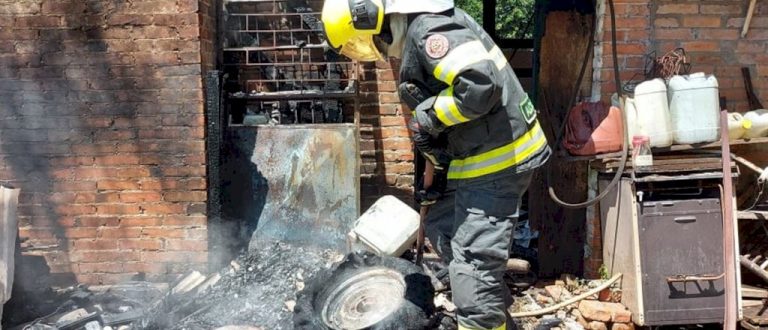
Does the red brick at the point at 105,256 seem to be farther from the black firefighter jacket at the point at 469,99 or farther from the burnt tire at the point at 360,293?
the black firefighter jacket at the point at 469,99

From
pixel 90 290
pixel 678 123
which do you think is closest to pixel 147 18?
pixel 90 290

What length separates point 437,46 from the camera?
9.86 ft

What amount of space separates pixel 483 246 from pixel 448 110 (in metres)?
0.72

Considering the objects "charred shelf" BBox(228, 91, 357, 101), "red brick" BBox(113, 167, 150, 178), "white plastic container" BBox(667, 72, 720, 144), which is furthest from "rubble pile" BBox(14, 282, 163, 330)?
"white plastic container" BBox(667, 72, 720, 144)

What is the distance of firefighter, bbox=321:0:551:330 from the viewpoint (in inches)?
124

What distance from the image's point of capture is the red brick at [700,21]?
14.8ft

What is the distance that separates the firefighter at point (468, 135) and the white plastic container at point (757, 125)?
6.04 ft

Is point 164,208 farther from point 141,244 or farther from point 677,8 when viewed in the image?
point 677,8

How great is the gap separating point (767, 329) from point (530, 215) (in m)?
1.83

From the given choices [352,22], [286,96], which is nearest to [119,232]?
[286,96]

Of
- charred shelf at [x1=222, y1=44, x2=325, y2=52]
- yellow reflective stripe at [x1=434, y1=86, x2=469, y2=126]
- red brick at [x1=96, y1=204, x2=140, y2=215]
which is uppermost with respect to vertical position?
charred shelf at [x1=222, y1=44, x2=325, y2=52]

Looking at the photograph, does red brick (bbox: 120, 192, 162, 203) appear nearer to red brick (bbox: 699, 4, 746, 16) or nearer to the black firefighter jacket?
the black firefighter jacket

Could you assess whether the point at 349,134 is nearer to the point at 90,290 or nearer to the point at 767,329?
the point at 90,290

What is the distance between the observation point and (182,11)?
4.41 meters
